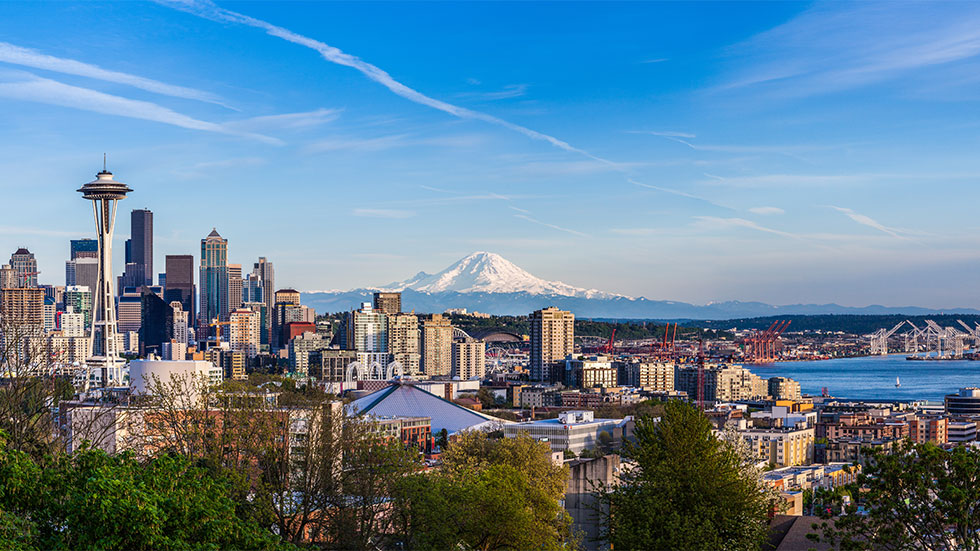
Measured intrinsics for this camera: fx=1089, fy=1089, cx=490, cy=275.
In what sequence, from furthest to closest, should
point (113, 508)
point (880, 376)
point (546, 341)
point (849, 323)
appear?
point (849, 323), point (880, 376), point (546, 341), point (113, 508)

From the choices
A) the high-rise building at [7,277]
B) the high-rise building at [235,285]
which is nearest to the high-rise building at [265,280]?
the high-rise building at [235,285]

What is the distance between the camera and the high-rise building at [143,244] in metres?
150

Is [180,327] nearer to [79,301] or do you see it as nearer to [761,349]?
[79,301]

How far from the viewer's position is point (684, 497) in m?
9.71

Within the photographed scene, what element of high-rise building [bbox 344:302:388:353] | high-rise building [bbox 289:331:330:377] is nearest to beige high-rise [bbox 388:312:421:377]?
high-rise building [bbox 344:302:388:353]

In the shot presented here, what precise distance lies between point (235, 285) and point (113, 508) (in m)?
146

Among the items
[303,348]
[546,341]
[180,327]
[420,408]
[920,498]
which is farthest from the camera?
[180,327]

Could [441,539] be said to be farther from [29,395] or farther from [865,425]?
[865,425]

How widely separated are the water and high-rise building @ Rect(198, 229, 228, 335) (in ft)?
235

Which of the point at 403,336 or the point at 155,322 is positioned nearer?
the point at 403,336

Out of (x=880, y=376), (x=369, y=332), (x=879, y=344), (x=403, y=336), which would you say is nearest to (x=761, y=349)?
(x=880, y=376)

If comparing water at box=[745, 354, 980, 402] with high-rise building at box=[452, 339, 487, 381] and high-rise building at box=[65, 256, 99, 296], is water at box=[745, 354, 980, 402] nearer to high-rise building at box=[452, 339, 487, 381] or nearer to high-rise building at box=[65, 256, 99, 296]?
high-rise building at box=[452, 339, 487, 381]

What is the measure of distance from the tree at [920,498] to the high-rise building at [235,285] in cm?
14286

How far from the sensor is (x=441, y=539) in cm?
939
